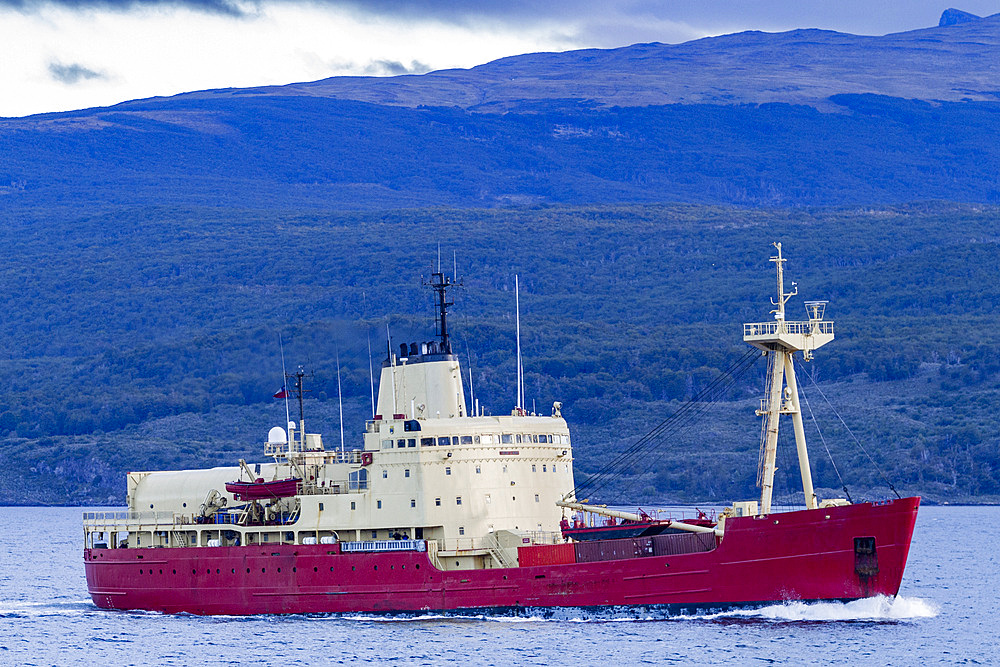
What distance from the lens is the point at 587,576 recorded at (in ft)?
149

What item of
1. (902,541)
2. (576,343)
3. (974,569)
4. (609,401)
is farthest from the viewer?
(576,343)

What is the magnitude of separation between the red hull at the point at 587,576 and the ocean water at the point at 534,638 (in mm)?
496

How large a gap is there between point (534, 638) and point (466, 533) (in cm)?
455

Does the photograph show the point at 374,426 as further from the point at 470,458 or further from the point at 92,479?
the point at 92,479

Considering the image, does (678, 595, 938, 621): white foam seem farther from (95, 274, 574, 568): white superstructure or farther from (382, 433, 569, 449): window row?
(382, 433, 569, 449): window row

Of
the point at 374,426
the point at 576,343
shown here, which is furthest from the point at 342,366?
the point at 374,426

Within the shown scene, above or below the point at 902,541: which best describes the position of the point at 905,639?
below

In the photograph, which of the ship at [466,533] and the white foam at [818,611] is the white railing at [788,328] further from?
the white foam at [818,611]

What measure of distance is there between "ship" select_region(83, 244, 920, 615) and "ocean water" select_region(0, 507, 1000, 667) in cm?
56

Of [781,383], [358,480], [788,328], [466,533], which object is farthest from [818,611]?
[358,480]

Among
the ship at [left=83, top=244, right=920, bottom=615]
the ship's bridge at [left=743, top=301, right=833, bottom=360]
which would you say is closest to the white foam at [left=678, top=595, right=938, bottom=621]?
the ship at [left=83, top=244, right=920, bottom=615]

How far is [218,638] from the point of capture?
46.9 m

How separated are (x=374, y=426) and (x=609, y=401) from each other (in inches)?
4467

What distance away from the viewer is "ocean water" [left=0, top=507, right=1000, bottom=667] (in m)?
41.7
